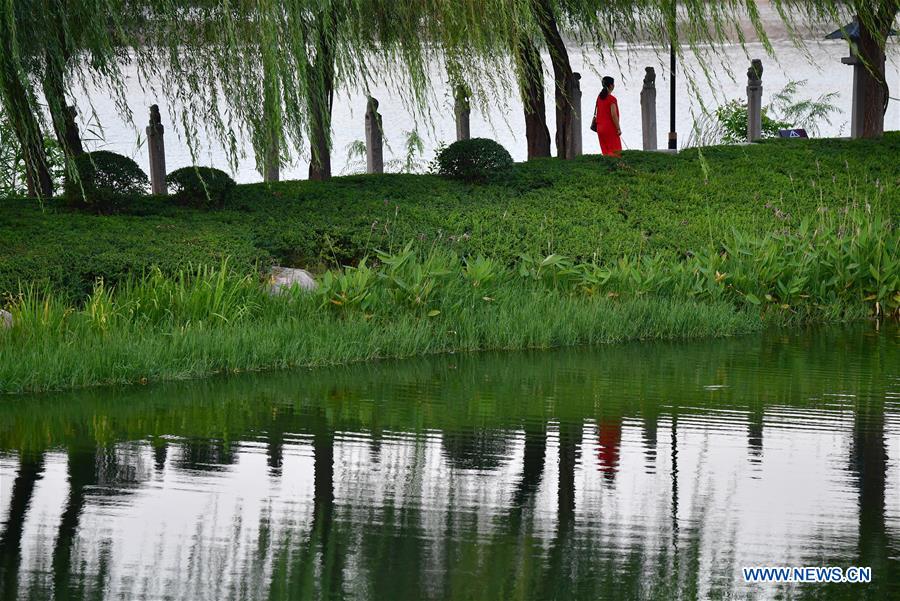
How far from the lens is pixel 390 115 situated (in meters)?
38.7

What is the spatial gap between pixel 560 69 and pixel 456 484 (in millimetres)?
12300

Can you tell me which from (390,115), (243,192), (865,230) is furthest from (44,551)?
(390,115)

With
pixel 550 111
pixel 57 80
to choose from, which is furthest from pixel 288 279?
pixel 550 111

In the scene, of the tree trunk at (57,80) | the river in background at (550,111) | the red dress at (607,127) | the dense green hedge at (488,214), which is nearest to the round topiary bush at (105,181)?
the dense green hedge at (488,214)

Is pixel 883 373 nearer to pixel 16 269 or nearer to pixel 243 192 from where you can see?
pixel 16 269

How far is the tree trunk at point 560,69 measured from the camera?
15.5m

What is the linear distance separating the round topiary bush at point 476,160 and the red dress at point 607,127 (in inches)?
92.1

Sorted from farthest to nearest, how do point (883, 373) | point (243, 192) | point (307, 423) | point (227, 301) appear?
1. point (243, 192)
2. point (227, 301)
3. point (883, 373)
4. point (307, 423)

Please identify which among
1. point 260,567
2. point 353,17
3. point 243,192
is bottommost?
point 260,567

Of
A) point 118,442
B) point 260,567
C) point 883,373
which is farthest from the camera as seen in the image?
point 883,373

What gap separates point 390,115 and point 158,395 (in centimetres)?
3122

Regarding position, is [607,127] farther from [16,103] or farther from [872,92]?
[16,103]

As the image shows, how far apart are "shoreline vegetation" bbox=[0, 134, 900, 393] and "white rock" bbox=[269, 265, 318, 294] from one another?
21 cm

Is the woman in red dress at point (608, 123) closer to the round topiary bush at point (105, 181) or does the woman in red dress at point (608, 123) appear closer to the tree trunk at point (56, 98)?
the round topiary bush at point (105, 181)
